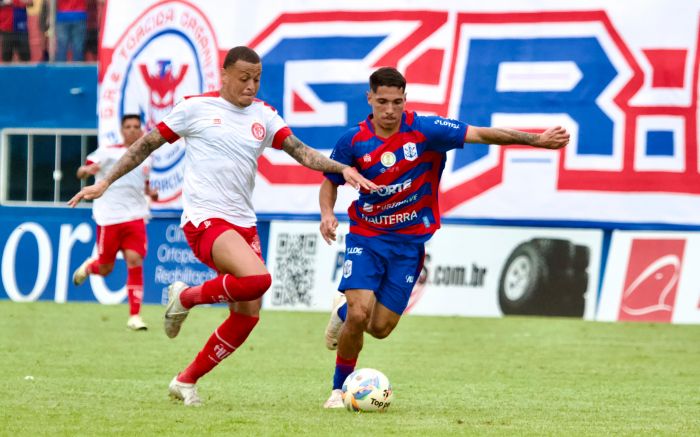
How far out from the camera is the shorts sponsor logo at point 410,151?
368 inches

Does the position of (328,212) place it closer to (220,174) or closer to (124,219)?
(220,174)

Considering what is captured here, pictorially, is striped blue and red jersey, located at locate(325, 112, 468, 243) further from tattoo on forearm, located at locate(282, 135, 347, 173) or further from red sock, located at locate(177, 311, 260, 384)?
red sock, located at locate(177, 311, 260, 384)

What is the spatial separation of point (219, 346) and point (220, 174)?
44.5 inches

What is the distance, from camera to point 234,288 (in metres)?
9.07

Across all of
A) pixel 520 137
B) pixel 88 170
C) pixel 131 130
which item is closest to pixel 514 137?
pixel 520 137

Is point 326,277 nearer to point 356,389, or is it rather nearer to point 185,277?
point 185,277

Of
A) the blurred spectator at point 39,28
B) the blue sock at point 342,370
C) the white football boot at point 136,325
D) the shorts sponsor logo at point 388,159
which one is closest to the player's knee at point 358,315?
the blue sock at point 342,370

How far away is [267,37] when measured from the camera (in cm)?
2062

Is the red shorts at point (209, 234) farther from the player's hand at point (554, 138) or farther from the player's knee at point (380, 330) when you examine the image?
the player's hand at point (554, 138)

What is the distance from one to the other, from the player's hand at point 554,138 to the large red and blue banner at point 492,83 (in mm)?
9799

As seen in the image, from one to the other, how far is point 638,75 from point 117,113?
7828 millimetres

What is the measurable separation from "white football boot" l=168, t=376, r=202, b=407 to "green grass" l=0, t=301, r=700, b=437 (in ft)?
0.53

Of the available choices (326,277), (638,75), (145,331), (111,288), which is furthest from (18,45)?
(638,75)

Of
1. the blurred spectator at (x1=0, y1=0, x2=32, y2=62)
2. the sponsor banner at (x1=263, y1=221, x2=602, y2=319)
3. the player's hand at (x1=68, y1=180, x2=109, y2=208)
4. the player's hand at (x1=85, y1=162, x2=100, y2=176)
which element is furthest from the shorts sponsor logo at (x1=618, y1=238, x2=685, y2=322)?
the player's hand at (x1=68, y1=180, x2=109, y2=208)
